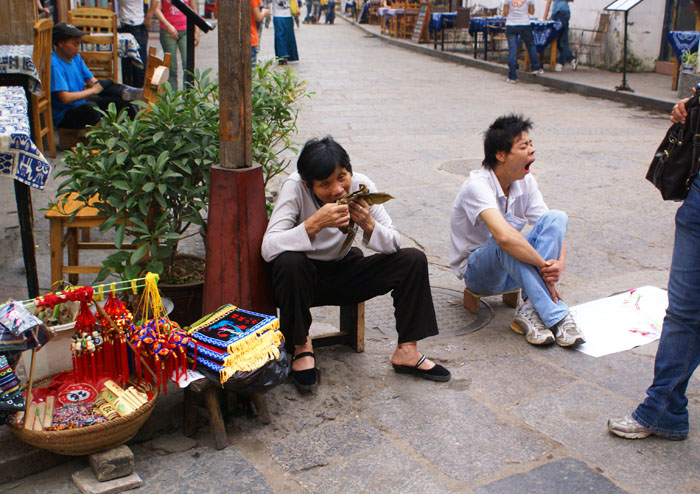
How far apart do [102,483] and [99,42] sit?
22.3 feet

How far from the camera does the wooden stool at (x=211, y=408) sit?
2846mm

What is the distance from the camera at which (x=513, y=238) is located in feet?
12.6

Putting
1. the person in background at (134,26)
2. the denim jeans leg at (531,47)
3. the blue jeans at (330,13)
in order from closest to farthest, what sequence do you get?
the person in background at (134,26), the denim jeans leg at (531,47), the blue jeans at (330,13)

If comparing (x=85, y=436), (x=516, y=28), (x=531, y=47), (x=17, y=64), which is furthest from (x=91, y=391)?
(x=531, y=47)

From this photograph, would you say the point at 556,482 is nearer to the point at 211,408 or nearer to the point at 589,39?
the point at 211,408

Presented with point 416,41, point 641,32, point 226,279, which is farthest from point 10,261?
point 416,41

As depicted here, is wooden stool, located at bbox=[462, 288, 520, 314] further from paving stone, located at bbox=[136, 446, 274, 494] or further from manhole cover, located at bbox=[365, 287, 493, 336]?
paving stone, located at bbox=[136, 446, 274, 494]

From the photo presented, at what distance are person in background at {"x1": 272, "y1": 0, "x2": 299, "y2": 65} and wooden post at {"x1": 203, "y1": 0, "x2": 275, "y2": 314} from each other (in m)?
12.1

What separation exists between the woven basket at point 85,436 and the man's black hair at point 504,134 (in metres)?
2.31

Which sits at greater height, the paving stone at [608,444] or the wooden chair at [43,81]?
the wooden chair at [43,81]

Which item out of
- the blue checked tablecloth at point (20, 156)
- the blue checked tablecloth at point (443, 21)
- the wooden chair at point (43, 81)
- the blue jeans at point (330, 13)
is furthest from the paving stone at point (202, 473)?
the blue jeans at point (330, 13)

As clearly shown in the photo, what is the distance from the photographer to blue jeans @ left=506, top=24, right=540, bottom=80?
14.0 m

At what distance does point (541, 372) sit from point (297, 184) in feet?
4.86

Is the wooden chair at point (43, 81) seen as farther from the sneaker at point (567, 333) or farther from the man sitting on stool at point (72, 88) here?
the sneaker at point (567, 333)
